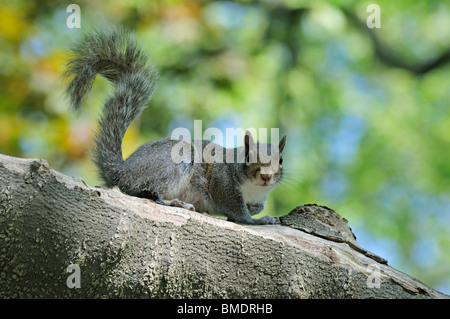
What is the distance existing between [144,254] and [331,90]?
6072 millimetres

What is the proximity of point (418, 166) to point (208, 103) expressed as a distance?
3.45 meters

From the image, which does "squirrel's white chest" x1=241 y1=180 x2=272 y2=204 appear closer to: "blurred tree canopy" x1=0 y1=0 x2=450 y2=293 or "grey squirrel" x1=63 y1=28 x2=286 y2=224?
"grey squirrel" x1=63 y1=28 x2=286 y2=224

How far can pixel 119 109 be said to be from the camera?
295 cm

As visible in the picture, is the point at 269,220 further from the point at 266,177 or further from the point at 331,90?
the point at 331,90

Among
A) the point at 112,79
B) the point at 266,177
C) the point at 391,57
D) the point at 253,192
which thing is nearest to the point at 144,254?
the point at 266,177

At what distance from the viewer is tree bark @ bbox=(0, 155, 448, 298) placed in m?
1.75

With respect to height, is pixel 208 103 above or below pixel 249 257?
above

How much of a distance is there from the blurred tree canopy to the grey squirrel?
2782 mm

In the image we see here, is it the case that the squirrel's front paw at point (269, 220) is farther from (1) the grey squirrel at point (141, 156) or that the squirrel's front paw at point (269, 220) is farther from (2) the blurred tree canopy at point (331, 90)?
(2) the blurred tree canopy at point (331, 90)

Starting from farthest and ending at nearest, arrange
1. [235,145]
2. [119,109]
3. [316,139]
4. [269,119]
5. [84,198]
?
[316,139], [269,119], [235,145], [119,109], [84,198]

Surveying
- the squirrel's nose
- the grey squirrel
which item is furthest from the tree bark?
the squirrel's nose

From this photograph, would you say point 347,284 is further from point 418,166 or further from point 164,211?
point 418,166

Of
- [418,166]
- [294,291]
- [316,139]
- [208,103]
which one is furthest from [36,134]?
[418,166]

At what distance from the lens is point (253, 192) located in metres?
3.21
